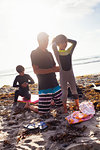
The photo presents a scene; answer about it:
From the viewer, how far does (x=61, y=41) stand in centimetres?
447

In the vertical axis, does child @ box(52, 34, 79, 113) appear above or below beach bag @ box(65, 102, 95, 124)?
above

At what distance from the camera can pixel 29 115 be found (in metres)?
5.37

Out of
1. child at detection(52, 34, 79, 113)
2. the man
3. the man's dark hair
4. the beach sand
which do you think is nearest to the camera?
the beach sand

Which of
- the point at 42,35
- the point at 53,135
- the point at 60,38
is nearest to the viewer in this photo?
the point at 53,135

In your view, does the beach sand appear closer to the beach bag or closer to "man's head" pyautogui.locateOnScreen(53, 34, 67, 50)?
the beach bag

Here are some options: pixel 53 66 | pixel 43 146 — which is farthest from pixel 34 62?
pixel 43 146

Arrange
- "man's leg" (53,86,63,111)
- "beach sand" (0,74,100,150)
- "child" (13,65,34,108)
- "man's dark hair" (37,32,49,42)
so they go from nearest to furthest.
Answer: "beach sand" (0,74,100,150) < "man's dark hair" (37,32,49,42) < "man's leg" (53,86,63,111) < "child" (13,65,34,108)

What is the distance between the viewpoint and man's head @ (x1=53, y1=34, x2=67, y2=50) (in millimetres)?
4426

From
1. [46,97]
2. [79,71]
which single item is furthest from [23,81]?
[79,71]

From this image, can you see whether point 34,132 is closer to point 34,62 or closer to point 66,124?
point 66,124

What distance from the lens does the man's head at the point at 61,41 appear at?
443 centimetres

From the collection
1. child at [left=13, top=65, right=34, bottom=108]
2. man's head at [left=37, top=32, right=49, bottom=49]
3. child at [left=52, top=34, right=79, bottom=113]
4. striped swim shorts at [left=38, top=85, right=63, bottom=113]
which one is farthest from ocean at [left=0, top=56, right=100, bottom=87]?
man's head at [left=37, top=32, right=49, bottom=49]

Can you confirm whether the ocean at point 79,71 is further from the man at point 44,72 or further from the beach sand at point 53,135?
the man at point 44,72

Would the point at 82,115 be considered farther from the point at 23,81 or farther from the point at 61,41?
the point at 23,81
